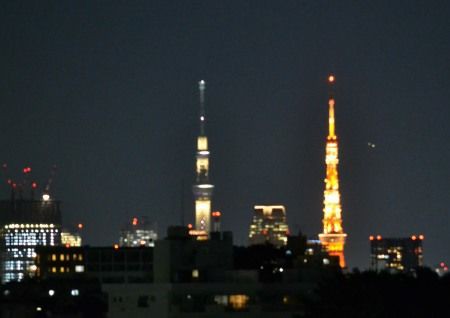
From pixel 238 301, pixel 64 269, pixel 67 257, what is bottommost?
pixel 238 301

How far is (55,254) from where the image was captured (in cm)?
16212

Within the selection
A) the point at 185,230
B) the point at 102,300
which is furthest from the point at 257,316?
the point at 102,300

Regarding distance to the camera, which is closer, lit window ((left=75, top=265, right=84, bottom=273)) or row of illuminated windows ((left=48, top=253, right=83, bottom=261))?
lit window ((left=75, top=265, right=84, bottom=273))

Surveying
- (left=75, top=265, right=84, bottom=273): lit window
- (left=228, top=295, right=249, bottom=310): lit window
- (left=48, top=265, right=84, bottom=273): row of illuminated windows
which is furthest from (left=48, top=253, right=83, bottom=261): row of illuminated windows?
(left=228, top=295, right=249, bottom=310): lit window

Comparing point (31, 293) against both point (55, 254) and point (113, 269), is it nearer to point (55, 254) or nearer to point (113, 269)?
point (113, 269)

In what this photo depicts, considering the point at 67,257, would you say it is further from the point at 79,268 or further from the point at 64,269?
the point at 79,268

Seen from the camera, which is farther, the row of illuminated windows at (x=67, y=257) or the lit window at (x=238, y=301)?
the row of illuminated windows at (x=67, y=257)

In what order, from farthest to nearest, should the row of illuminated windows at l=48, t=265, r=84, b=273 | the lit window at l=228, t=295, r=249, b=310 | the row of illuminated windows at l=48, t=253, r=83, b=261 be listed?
the row of illuminated windows at l=48, t=253, r=83, b=261 → the row of illuminated windows at l=48, t=265, r=84, b=273 → the lit window at l=228, t=295, r=249, b=310

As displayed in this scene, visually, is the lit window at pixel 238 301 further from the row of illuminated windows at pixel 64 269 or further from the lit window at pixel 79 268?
the row of illuminated windows at pixel 64 269

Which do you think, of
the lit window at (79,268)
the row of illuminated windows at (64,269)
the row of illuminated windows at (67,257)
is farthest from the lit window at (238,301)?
the row of illuminated windows at (67,257)

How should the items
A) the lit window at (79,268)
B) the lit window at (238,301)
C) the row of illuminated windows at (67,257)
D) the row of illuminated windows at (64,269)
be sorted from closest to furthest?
the lit window at (238,301)
the lit window at (79,268)
the row of illuminated windows at (64,269)
the row of illuminated windows at (67,257)

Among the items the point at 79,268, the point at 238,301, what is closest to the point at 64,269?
the point at 79,268

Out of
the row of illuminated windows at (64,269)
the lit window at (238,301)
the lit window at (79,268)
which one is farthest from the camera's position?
the row of illuminated windows at (64,269)

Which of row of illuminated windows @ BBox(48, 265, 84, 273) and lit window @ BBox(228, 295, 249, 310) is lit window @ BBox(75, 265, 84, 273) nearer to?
row of illuminated windows @ BBox(48, 265, 84, 273)
